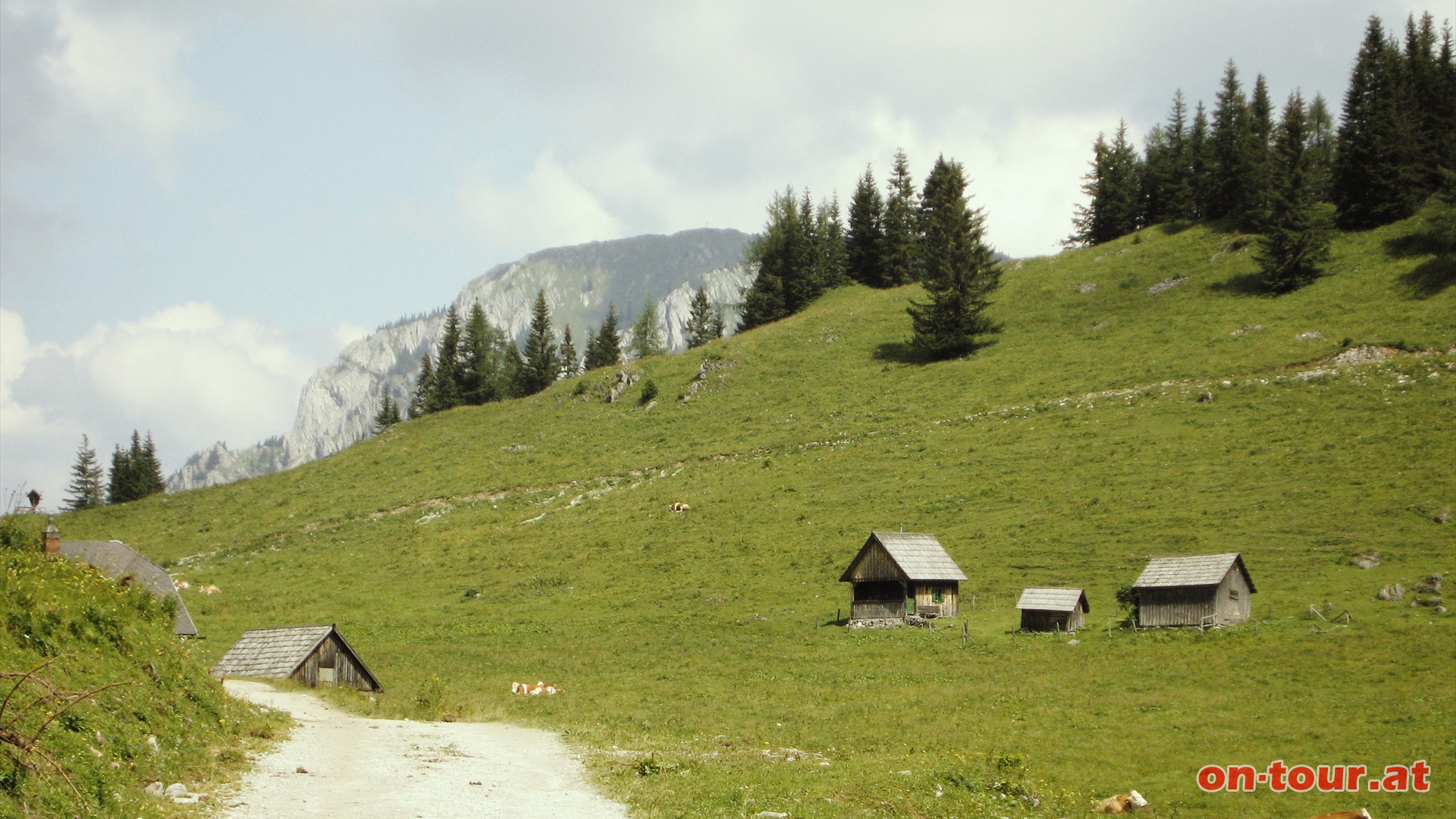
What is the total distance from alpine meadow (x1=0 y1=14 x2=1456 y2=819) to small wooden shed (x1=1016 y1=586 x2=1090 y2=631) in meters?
0.79

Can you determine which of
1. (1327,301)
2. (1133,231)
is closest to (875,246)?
(1133,231)

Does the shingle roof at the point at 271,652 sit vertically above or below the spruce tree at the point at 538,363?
below

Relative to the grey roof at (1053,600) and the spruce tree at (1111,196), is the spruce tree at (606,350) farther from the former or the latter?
the grey roof at (1053,600)

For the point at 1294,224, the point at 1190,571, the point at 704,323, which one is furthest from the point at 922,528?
the point at 704,323

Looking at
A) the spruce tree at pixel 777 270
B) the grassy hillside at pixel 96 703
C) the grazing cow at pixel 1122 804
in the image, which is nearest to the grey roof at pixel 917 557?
the grazing cow at pixel 1122 804

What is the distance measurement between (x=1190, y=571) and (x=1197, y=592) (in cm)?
100

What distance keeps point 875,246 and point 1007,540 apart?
82.2 m

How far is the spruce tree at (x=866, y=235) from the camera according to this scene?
134 metres

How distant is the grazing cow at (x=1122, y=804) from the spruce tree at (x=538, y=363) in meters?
117

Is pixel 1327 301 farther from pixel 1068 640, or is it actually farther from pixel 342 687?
pixel 342 687

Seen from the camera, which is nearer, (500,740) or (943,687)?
(500,740)

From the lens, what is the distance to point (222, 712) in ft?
70.0

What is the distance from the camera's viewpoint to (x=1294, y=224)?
88500 mm

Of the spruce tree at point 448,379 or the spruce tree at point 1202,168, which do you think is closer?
the spruce tree at point 1202,168
